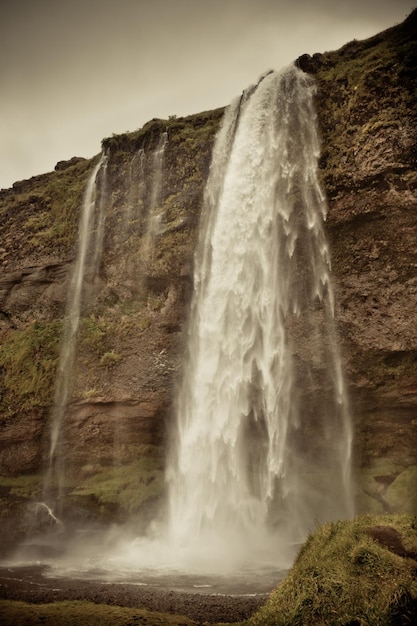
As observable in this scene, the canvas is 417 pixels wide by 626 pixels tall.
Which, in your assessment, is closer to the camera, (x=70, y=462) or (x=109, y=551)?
(x=109, y=551)

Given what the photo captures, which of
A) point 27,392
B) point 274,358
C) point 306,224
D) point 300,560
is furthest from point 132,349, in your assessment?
point 300,560

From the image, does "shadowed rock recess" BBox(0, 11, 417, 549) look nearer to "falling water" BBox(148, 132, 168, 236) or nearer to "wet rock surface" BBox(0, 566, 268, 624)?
"falling water" BBox(148, 132, 168, 236)

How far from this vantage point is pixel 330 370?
56.6ft

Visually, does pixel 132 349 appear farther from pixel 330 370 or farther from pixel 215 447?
pixel 330 370

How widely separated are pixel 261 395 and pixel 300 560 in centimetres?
893

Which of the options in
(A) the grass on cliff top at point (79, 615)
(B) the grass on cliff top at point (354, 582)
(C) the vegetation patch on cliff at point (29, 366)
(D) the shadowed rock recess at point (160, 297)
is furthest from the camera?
(C) the vegetation patch on cliff at point (29, 366)

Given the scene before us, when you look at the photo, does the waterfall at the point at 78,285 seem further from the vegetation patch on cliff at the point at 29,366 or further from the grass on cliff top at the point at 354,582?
the grass on cliff top at the point at 354,582

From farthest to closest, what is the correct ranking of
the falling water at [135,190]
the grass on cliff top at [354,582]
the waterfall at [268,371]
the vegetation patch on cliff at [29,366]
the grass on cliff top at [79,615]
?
the falling water at [135,190], the vegetation patch on cliff at [29,366], the waterfall at [268,371], the grass on cliff top at [79,615], the grass on cliff top at [354,582]

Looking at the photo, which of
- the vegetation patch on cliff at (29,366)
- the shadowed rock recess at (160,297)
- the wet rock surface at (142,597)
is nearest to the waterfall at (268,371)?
the shadowed rock recess at (160,297)

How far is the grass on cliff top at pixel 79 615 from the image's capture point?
25.1 feet

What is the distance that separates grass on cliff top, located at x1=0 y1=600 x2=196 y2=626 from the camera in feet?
25.1

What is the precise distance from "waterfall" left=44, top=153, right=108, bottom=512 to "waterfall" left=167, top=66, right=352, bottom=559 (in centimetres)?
558

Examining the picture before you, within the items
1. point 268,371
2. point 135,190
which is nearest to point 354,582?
point 268,371

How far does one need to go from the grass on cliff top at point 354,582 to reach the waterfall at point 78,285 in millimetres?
14461
